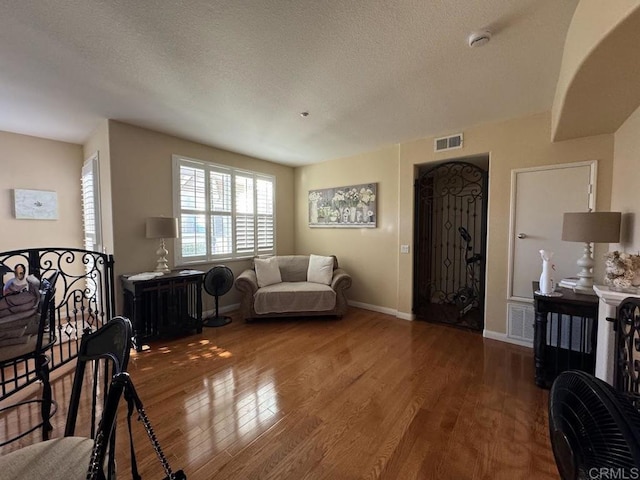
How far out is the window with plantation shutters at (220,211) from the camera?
3.88 meters

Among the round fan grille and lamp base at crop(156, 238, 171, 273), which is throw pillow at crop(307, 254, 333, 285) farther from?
lamp base at crop(156, 238, 171, 273)

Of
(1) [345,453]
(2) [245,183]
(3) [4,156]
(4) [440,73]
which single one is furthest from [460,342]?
(3) [4,156]

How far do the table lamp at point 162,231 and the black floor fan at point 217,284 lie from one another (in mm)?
552

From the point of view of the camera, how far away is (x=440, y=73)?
2.19 metres

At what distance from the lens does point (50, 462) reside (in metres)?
0.98

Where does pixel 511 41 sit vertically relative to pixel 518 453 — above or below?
above

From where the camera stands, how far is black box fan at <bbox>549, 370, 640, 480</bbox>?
0.60 metres

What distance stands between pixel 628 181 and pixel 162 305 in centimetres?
476

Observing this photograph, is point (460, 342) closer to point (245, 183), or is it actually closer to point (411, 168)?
point (411, 168)

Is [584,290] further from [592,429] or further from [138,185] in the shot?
[138,185]

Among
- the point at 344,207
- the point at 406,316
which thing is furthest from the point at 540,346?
the point at 344,207

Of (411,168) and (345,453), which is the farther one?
(411,168)

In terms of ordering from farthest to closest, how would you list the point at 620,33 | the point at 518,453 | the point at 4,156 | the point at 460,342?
the point at 4,156 < the point at 460,342 < the point at 518,453 < the point at 620,33

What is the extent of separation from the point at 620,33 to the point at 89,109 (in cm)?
426
